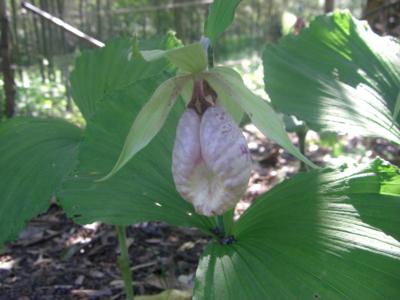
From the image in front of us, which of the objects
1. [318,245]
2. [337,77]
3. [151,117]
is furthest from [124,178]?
[337,77]

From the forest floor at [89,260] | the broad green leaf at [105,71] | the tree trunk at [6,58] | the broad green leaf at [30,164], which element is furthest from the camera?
the tree trunk at [6,58]

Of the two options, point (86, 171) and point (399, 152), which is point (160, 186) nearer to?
point (86, 171)

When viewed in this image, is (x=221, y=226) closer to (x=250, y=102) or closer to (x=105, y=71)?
(x=250, y=102)

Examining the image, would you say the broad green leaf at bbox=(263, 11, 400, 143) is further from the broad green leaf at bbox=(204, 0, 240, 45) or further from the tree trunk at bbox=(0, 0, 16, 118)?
the tree trunk at bbox=(0, 0, 16, 118)

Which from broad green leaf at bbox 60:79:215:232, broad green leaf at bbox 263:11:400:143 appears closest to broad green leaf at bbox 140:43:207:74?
broad green leaf at bbox 60:79:215:232

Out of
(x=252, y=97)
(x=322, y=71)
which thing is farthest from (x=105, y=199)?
(x=322, y=71)

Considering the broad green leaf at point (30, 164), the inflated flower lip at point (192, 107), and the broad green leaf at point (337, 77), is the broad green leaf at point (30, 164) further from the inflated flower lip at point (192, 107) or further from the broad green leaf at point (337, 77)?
the broad green leaf at point (337, 77)

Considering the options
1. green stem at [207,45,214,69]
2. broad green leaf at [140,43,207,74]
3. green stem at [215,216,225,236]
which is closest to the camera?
broad green leaf at [140,43,207,74]

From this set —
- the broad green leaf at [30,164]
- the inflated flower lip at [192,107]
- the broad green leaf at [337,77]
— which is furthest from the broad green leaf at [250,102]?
the broad green leaf at [30,164]
